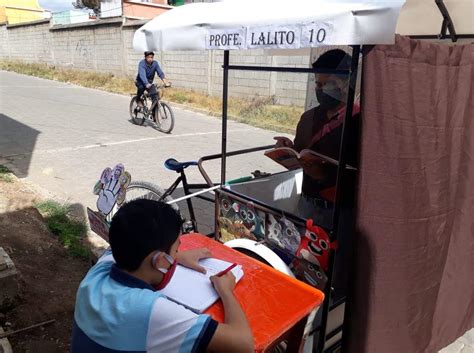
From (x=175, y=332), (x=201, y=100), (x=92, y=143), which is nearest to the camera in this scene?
(x=175, y=332)

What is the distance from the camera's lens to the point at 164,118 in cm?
900

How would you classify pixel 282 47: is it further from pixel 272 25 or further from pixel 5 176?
pixel 5 176

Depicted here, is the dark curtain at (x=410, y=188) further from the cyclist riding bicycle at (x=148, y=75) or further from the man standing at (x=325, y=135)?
the cyclist riding bicycle at (x=148, y=75)

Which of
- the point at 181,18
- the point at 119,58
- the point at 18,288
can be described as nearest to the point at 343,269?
the point at 181,18

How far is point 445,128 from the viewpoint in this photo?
1892 millimetres

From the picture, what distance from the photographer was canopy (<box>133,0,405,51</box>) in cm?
138

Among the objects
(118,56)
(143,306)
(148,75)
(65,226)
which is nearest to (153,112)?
(148,75)

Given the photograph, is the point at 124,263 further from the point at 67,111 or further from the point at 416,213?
the point at 67,111

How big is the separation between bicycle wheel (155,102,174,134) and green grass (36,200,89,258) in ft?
15.3

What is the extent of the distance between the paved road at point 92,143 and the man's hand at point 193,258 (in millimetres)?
2852

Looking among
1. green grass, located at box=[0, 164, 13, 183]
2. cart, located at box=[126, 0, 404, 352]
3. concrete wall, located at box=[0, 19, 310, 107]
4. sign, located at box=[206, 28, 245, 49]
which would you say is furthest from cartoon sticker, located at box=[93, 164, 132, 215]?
green grass, located at box=[0, 164, 13, 183]

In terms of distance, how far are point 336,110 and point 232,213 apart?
90 centimetres

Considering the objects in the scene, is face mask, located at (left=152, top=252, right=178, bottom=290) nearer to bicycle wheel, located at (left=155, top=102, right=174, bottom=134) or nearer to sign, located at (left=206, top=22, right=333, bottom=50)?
sign, located at (left=206, top=22, right=333, bottom=50)

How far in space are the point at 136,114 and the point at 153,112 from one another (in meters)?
0.72
